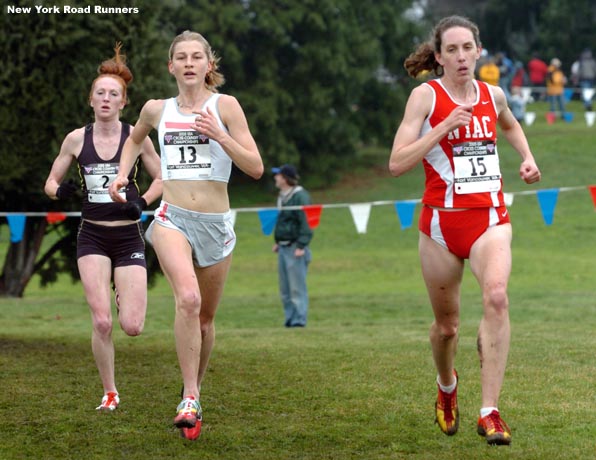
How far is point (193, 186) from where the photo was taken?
7.32 m

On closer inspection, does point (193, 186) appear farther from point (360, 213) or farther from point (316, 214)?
point (360, 213)

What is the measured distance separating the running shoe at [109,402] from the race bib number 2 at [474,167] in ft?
9.34

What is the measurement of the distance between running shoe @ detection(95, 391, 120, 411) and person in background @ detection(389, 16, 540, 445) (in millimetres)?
2395

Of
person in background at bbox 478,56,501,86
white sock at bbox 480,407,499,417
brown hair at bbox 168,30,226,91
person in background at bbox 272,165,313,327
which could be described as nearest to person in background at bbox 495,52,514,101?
person in background at bbox 478,56,501,86

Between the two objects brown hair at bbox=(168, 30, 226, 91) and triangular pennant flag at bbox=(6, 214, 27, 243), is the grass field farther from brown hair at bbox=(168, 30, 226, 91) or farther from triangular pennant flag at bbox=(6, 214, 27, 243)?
brown hair at bbox=(168, 30, 226, 91)

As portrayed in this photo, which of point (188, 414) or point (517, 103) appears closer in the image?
point (188, 414)

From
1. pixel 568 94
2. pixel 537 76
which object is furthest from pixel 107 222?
pixel 537 76

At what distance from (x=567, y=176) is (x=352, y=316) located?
20.4 meters

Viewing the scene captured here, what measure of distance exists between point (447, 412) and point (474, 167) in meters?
1.50

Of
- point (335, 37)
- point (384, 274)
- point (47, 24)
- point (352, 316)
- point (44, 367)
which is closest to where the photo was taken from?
point (44, 367)

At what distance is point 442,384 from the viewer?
7.35 m

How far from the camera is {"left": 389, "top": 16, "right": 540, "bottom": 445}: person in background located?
657cm

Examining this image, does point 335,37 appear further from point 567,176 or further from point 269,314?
point 269,314

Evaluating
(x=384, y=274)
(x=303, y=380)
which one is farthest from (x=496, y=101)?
(x=384, y=274)
